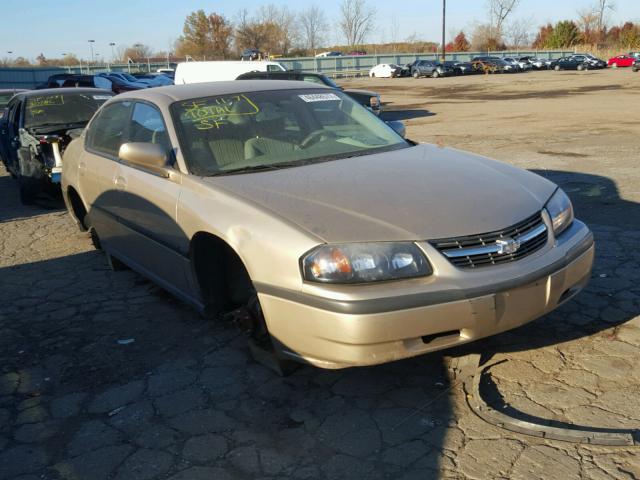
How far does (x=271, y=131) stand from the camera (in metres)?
4.24

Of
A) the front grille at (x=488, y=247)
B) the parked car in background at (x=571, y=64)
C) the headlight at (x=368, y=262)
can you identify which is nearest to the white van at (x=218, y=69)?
the front grille at (x=488, y=247)

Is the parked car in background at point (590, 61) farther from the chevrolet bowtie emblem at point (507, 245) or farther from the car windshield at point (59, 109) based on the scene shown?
the chevrolet bowtie emblem at point (507, 245)

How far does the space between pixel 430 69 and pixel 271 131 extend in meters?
50.4

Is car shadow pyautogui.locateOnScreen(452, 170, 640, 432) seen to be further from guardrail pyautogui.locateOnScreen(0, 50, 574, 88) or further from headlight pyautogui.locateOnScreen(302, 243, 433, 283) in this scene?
guardrail pyautogui.locateOnScreen(0, 50, 574, 88)

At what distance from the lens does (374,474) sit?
2.65m

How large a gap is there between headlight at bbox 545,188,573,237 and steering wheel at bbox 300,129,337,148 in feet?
5.10

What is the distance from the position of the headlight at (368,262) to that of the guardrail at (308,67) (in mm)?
42393

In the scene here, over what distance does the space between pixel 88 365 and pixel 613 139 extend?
36.5 ft

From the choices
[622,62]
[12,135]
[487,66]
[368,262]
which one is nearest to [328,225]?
[368,262]

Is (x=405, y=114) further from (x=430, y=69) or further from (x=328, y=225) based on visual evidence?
(x=430, y=69)

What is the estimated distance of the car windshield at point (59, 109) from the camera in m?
8.87

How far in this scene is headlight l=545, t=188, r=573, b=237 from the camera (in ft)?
11.3

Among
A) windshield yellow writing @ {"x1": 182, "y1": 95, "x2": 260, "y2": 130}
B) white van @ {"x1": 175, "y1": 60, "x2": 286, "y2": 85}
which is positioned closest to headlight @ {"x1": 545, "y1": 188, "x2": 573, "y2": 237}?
windshield yellow writing @ {"x1": 182, "y1": 95, "x2": 260, "y2": 130}

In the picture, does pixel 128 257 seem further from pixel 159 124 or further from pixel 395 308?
pixel 395 308
